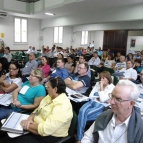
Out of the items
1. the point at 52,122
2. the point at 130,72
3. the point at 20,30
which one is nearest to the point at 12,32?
the point at 20,30

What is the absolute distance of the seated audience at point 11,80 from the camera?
8.93ft

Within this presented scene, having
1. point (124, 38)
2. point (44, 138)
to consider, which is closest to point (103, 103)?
point (44, 138)

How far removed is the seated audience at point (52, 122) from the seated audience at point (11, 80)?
1.07 m

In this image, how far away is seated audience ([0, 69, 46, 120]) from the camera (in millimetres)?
2211

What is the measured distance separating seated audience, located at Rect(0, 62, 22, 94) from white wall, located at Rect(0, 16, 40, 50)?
28.9ft

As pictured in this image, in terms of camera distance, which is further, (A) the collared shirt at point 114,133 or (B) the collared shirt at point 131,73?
(B) the collared shirt at point 131,73

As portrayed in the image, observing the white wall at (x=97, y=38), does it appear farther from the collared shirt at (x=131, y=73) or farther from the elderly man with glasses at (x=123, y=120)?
the elderly man with glasses at (x=123, y=120)

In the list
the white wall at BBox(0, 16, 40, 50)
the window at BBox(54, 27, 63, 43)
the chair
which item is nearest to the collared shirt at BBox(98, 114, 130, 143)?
the chair

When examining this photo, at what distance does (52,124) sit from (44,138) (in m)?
0.19

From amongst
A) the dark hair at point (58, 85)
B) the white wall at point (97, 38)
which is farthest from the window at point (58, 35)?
the dark hair at point (58, 85)

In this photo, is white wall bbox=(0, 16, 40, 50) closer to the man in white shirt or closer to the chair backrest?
the man in white shirt

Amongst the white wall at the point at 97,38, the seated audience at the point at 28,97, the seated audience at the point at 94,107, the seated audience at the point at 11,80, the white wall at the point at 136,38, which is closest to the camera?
the seated audience at the point at 94,107

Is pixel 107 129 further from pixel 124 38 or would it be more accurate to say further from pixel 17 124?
pixel 124 38

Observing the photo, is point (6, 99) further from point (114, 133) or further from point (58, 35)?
point (58, 35)
